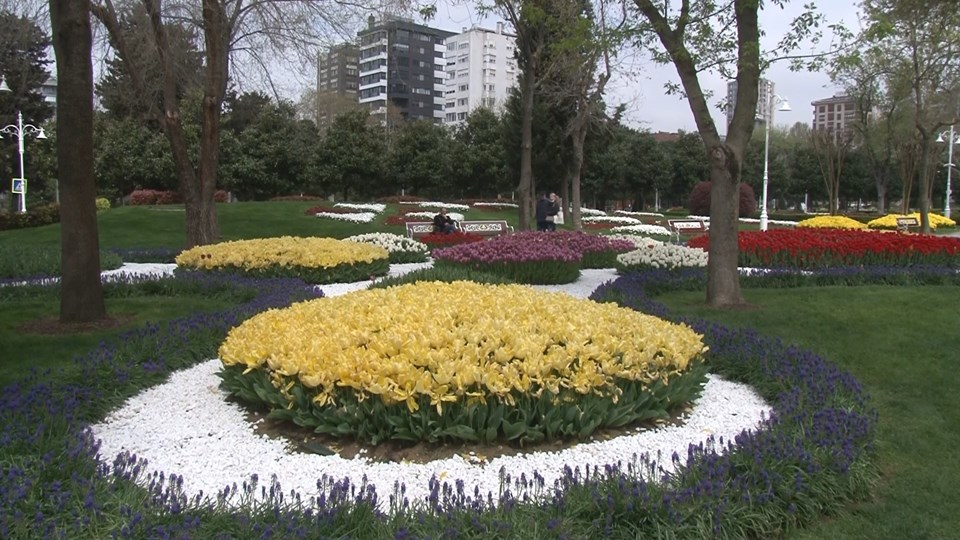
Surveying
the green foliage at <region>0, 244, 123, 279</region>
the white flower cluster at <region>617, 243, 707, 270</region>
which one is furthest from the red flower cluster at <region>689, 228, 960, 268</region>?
the green foliage at <region>0, 244, 123, 279</region>

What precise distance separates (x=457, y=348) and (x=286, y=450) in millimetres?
1198

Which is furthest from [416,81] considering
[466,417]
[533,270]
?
[466,417]

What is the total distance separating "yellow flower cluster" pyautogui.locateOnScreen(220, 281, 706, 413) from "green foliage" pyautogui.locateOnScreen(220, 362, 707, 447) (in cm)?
7

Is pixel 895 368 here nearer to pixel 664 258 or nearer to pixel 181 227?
pixel 664 258

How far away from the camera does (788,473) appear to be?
3.64 metres

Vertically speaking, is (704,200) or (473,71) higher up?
(473,71)

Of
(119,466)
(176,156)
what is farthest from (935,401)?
(176,156)

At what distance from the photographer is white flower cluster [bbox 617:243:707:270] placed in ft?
39.7

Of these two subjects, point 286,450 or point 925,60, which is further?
point 925,60

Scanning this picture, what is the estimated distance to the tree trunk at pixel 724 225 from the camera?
845cm

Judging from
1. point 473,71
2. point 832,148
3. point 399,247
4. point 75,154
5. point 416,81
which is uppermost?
point 473,71

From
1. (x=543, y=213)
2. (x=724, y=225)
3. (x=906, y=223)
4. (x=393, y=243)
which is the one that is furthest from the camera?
(x=906, y=223)

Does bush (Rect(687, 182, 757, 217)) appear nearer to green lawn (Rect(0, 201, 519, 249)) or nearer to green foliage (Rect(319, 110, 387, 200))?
green foliage (Rect(319, 110, 387, 200))

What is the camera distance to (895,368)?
628cm
